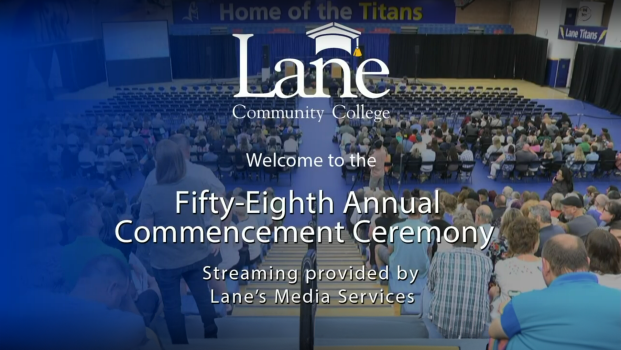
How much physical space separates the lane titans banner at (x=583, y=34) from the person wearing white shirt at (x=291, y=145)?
6867mm

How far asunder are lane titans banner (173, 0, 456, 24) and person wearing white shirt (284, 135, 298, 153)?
7.03 ft

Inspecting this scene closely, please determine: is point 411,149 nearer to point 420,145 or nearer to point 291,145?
point 420,145

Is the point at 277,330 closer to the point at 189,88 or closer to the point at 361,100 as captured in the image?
the point at 361,100

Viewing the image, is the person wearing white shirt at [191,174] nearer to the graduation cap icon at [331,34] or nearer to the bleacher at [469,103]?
the graduation cap icon at [331,34]

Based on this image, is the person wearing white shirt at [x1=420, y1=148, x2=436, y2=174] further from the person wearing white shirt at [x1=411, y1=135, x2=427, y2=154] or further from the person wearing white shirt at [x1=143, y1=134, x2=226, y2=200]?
the person wearing white shirt at [x1=143, y1=134, x2=226, y2=200]

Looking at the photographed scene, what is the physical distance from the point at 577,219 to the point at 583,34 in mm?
9412

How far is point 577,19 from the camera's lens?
9.23 meters

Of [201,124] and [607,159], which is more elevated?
[201,124]

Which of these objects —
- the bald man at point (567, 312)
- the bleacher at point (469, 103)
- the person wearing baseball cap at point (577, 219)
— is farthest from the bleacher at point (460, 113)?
the bald man at point (567, 312)

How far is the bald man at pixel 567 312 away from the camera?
1.53 meters

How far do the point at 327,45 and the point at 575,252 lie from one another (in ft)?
11.7

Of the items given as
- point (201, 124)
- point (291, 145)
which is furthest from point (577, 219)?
point (201, 124)

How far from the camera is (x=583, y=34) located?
10992 mm

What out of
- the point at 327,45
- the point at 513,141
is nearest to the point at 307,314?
the point at 327,45
